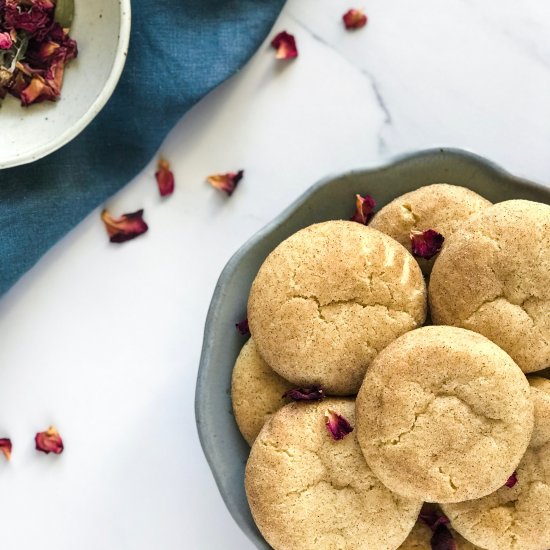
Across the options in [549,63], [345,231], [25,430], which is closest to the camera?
[345,231]

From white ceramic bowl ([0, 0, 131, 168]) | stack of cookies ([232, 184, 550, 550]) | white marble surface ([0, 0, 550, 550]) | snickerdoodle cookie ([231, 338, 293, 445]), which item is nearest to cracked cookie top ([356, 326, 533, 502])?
stack of cookies ([232, 184, 550, 550])

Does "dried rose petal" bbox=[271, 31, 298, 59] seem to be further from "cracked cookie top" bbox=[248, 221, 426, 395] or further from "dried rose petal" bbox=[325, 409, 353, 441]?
Result: "dried rose petal" bbox=[325, 409, 353, 441]

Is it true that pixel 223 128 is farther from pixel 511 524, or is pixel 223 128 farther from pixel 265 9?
pixel 511 524

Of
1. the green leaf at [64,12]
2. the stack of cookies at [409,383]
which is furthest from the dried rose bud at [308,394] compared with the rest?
the green leaf at [64,12]

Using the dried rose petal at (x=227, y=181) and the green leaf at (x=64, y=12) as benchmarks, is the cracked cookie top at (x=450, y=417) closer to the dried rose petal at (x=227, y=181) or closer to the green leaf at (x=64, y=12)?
the dried rose petal at (x=227, y=181)

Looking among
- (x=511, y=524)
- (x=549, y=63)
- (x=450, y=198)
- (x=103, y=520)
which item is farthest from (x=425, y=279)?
(x=103, y=520)

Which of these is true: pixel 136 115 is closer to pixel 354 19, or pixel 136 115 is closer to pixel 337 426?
pixel 354 19
